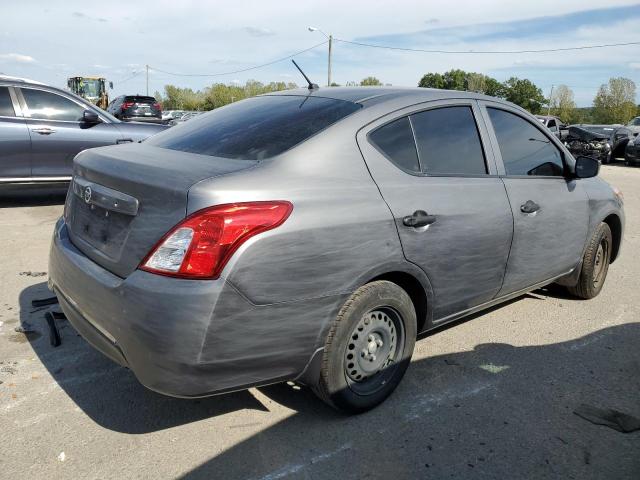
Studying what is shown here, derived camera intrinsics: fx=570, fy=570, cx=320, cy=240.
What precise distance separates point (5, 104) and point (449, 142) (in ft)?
21.6

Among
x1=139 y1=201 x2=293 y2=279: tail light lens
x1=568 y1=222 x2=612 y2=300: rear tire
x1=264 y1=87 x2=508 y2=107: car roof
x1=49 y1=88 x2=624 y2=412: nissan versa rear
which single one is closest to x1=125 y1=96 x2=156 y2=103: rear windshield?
x1=49 y1=88 x2=624 y2=412: nissan versa rear

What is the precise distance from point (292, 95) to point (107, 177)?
1.36 meters

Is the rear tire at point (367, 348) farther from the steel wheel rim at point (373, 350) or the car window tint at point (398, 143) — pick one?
the car window tint at point (398, 143)

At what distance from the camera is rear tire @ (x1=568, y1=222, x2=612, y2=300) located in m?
4.61

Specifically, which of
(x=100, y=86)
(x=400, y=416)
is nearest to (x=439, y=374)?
(x=400, y=416)

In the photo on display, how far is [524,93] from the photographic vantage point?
308 ft

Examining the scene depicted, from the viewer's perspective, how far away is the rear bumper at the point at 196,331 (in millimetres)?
2305

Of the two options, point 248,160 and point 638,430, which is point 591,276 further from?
point 248,160

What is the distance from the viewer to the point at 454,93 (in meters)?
3.60

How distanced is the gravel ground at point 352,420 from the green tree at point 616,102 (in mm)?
79450

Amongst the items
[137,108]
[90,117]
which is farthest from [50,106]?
[137,108]

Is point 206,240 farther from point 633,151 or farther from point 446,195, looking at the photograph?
point 633,151

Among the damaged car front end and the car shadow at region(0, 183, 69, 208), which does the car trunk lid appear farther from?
the damaged car front end

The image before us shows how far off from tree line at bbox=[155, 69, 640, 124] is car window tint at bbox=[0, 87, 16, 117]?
65.3 meters
